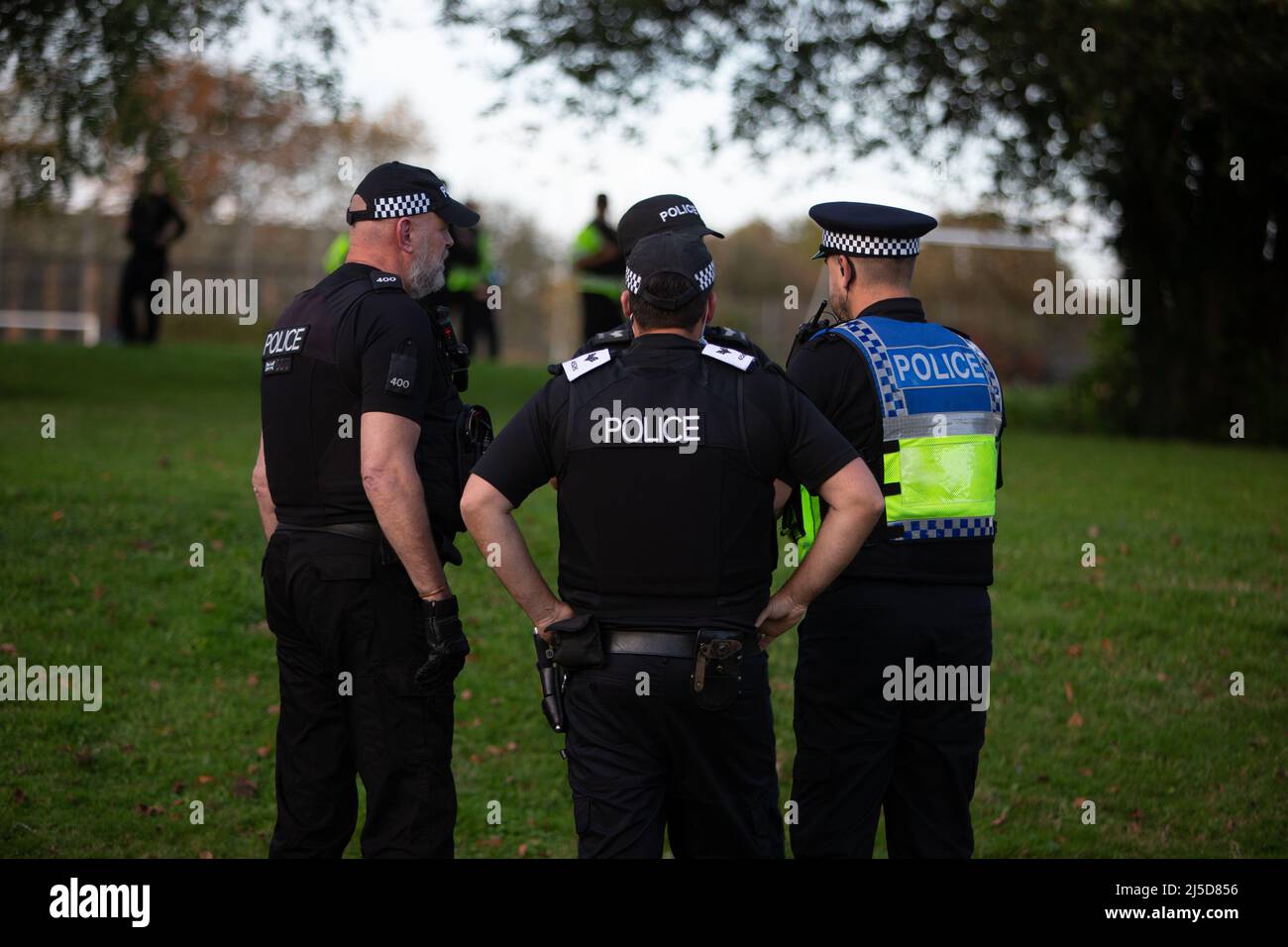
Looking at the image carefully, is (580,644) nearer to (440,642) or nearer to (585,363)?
(440,642)

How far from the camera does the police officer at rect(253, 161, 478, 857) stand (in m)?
4.55

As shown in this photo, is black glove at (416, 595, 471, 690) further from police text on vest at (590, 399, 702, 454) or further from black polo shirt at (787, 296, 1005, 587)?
black polo shirt at (787, 296, 1005, 587)

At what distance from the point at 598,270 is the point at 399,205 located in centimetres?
1126

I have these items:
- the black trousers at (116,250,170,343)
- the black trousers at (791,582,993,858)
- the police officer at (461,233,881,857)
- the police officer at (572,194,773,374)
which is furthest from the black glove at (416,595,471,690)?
the black trousers at (116,250,170,343)

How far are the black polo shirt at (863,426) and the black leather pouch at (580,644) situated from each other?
3.15 ft

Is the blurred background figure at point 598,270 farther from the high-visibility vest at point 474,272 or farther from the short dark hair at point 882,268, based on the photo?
the short dark hair at point 882,268

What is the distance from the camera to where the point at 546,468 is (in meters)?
4.14

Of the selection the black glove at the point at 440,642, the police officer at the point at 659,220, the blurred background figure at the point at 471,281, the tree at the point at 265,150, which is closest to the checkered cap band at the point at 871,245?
the police officer at the point at 659,220

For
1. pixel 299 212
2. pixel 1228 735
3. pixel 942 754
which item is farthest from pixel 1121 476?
pixel 299 212

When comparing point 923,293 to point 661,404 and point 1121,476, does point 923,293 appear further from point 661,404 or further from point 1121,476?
point 661,404

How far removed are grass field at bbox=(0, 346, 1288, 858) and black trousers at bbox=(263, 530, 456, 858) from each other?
2.14m

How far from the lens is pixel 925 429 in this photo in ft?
15.0

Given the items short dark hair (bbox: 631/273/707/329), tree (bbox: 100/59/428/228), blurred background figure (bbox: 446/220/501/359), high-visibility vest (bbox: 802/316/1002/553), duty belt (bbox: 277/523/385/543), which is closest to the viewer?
short dark hair (bbox: 631/273/707/329)
